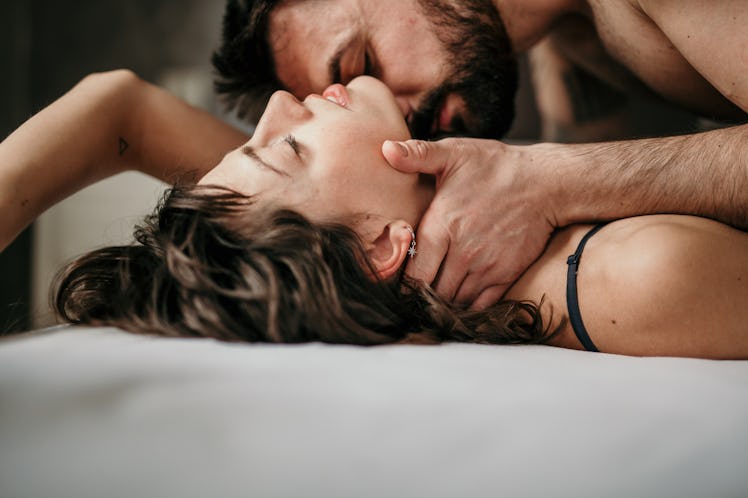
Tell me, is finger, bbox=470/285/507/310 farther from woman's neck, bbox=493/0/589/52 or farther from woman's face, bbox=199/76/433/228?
woman's neck, bbox=493/0/589/52

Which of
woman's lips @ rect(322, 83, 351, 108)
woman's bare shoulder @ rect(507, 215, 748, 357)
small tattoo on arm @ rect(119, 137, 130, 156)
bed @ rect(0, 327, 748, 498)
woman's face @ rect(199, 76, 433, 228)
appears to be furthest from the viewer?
small tattoo on arm @ rect(119, 137, 130, 156)

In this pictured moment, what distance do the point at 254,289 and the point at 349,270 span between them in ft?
0.44

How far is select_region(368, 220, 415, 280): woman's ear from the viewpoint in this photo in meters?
Answer: 0.81

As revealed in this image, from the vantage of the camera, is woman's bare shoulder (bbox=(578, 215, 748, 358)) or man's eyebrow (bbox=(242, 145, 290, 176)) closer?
woman's bare shoulder (bbox=(578, 215, 748, 358))

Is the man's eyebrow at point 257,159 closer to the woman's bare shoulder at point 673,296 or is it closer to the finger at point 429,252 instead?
the finger at point 429,252

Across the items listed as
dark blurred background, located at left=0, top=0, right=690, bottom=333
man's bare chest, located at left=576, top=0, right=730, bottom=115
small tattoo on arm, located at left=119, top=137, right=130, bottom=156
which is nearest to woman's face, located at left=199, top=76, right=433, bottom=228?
small tattoo on arm, located at left=119, top=137, right=130, bottom=156

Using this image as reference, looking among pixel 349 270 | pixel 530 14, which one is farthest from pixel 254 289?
pixel 530 14

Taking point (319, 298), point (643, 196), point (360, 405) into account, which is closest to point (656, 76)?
point (643, 196)

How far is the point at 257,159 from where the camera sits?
2.72ft

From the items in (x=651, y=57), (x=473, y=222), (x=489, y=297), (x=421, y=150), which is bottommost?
(x=489, y=297)

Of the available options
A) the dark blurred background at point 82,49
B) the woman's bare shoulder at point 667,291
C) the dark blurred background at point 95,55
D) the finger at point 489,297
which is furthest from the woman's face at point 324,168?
the dark blurred background at point 82,49

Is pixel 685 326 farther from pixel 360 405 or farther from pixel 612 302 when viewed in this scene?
→ pixel 360 405

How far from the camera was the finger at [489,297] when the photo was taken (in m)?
0.86

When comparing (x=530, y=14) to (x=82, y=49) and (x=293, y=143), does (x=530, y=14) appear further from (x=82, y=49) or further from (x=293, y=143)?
(x=82, y=49)
